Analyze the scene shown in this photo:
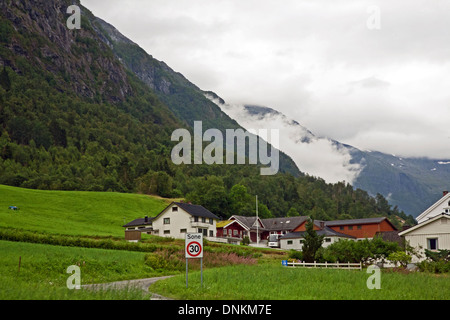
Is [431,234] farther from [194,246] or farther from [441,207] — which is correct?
[441,207]

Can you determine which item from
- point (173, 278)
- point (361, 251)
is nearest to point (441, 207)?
point (361, 251)

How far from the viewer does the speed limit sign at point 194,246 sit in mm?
24125

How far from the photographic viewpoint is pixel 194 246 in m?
24.2

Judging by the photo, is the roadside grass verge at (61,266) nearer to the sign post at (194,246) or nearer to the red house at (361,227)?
the sign post at (194,246)

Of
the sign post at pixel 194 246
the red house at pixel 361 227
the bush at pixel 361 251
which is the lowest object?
the bush at pixel 361 251

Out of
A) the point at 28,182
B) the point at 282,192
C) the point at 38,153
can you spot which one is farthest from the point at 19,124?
the point at 282,192

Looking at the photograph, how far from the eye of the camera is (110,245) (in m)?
55.0

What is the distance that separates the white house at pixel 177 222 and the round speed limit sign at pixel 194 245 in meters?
61.1

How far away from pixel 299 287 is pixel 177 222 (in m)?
63.7

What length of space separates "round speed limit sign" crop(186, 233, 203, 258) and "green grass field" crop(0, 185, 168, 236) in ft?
145

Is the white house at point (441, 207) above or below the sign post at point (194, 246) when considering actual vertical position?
above

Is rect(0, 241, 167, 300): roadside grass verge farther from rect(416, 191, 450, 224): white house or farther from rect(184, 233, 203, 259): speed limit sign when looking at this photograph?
rect(416, 191, 450, 224): white house

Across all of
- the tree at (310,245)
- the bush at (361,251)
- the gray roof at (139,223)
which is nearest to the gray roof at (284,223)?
the gray roof at (139,223)

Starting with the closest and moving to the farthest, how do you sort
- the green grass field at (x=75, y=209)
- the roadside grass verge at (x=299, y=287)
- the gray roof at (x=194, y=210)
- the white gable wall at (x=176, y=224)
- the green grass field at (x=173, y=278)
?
the green grass field at (x=173, y=278)
the roadside grass verge at (x=299, y=287)
the green grass field at (x=75, y=209)
the white gable wall at (x=176, y=224)
the gray roof at (x=194, y=210)
